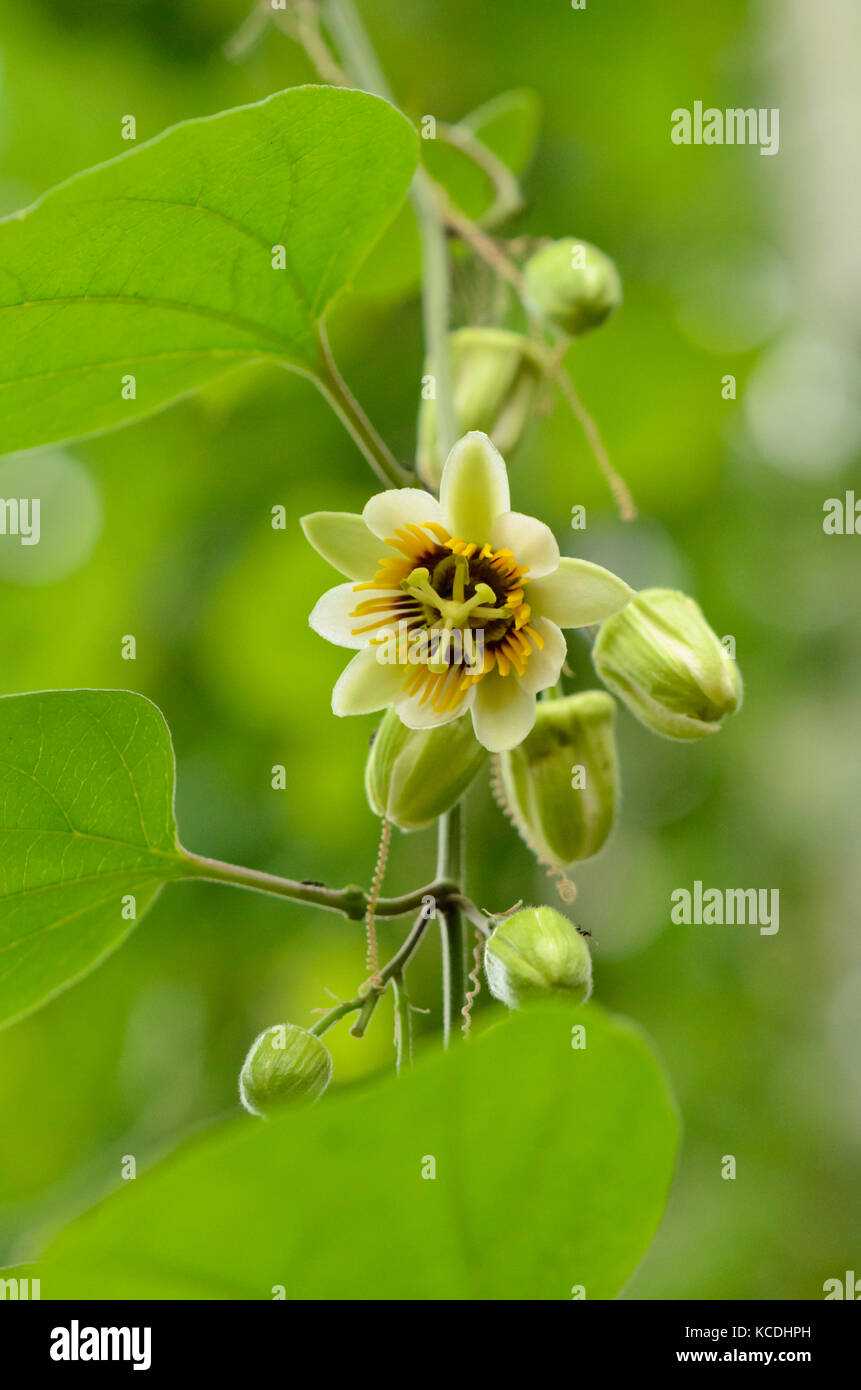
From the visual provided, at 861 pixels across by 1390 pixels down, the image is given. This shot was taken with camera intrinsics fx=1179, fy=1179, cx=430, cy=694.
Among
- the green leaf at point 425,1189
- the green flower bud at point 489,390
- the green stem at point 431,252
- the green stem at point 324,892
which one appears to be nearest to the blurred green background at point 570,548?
the green stem at point 431,252

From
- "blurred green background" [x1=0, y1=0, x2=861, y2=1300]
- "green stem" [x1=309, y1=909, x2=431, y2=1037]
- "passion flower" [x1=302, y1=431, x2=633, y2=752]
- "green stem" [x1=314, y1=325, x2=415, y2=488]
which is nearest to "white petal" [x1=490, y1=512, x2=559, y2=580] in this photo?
"passion flower" [x1=302, y1=431, x2=633, y2=752]

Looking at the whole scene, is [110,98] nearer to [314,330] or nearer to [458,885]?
[314,330]

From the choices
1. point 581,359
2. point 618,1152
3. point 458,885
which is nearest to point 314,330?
point 458,885

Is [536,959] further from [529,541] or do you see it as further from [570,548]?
[570,548]

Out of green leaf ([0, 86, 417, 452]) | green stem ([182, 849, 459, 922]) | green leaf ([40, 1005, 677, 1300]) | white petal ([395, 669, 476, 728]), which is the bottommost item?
green leaf ([40, 1005, 677, 1300])

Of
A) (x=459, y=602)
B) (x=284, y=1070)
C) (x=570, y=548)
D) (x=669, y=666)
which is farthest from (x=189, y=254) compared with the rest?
(x=570, y=548)

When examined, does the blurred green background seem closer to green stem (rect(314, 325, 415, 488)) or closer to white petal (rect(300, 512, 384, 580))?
green stem (rect(314, 325, 415, 488))
